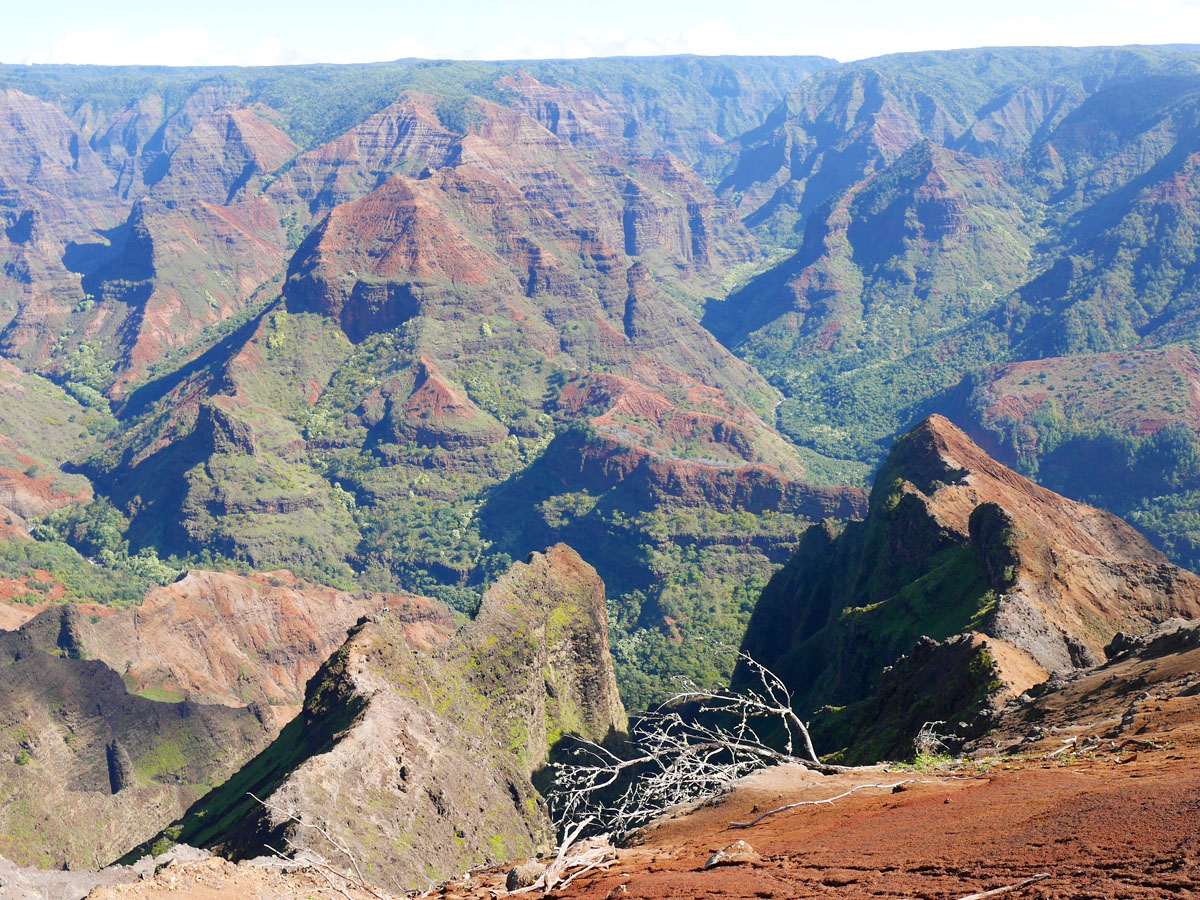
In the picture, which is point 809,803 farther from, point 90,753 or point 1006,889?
point 90,753

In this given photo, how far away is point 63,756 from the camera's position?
262ft

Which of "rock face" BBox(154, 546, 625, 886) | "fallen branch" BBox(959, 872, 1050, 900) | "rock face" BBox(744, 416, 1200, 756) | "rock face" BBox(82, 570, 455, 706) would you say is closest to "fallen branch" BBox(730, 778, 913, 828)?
"fallen branch" BBox(959, 872, 1050, 900)

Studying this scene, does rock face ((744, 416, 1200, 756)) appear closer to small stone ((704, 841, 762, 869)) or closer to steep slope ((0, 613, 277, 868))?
small stone ((704, 841, 762, 869))

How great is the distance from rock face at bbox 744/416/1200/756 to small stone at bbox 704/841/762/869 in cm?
2287

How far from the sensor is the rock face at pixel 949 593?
46.2 metres

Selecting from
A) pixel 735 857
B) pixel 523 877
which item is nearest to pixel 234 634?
pixel 523 877

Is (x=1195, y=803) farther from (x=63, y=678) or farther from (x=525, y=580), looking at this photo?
(x=63, y=678)

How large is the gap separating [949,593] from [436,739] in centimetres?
3324

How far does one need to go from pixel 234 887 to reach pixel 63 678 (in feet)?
222

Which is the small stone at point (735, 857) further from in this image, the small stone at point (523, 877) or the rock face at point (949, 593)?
the rock face at point (949, 593)

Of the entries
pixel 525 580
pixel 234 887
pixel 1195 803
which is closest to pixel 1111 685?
pixel 1195 803

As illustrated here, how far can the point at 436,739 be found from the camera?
4950 cm

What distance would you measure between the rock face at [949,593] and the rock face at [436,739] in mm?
17532

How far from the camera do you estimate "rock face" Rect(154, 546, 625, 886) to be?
135ft
